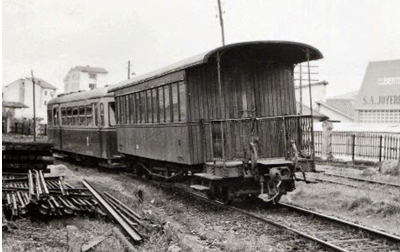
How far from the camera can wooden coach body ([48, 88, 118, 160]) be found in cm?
1780

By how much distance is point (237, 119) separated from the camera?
9.97m

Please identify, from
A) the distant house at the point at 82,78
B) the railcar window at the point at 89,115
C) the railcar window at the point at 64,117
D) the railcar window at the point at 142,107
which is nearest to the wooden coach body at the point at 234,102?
the railcar window at the point at 142,107

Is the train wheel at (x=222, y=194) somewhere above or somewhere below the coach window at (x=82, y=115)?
below

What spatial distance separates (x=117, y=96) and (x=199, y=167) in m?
6.02

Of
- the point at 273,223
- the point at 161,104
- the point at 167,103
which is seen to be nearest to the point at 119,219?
the point at 273,223

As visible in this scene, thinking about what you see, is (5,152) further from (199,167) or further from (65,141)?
(65,141)

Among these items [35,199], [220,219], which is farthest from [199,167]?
[35,199]

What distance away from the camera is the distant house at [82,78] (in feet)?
282

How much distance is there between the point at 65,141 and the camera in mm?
22328

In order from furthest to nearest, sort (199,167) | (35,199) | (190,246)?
(199,167), (35,199), (190,246)

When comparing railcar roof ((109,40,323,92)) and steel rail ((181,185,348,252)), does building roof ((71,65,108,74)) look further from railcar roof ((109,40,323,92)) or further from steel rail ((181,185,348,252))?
steel rail ((181,185,348,252))

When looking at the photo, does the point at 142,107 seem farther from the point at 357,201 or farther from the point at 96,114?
the point at 357,201

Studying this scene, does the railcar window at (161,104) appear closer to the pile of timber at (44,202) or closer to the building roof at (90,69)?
the pile of timber at (44,202)

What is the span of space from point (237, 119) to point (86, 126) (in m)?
10.6
